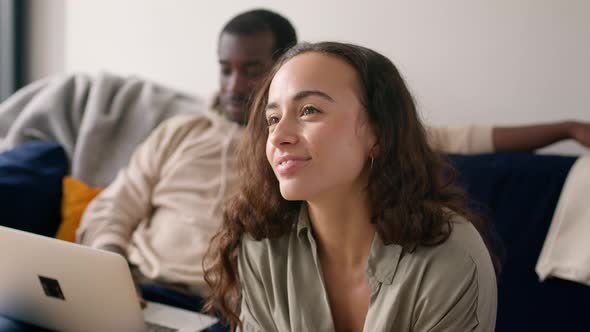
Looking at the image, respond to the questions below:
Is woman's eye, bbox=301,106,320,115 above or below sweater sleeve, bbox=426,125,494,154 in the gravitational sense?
above

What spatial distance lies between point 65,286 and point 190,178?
1.91 ft

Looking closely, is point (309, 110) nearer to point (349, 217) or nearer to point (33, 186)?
point (349, 217)

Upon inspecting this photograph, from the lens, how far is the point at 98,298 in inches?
45.4

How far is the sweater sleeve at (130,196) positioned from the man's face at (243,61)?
0.16 meters

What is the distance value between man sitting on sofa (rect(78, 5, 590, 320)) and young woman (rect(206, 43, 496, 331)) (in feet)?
1.44

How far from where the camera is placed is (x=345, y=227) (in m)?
1.07

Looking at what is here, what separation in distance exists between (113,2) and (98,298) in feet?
4.73

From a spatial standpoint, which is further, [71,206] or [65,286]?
[71,206]

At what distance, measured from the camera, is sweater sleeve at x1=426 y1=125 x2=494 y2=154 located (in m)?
1.55

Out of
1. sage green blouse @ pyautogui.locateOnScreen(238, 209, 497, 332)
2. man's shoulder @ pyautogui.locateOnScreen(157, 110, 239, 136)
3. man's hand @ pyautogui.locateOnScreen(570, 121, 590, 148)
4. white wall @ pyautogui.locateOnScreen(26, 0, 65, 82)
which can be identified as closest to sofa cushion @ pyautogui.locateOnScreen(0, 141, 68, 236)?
man's shoulder @ pyautogui.locateOnScreen(157, 110, 239, 136)

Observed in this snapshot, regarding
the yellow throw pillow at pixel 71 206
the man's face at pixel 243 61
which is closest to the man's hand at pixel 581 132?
the man's face at pixel 243 61

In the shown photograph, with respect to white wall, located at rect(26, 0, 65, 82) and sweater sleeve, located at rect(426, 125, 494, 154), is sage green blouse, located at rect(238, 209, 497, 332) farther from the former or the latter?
white wall, located at rect(26, 0, 65, 82)

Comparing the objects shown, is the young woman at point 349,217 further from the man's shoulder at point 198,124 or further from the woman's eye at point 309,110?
the man's shoulder at point 198,124

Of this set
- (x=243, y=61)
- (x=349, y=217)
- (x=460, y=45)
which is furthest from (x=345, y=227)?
(x=460, y=45)
